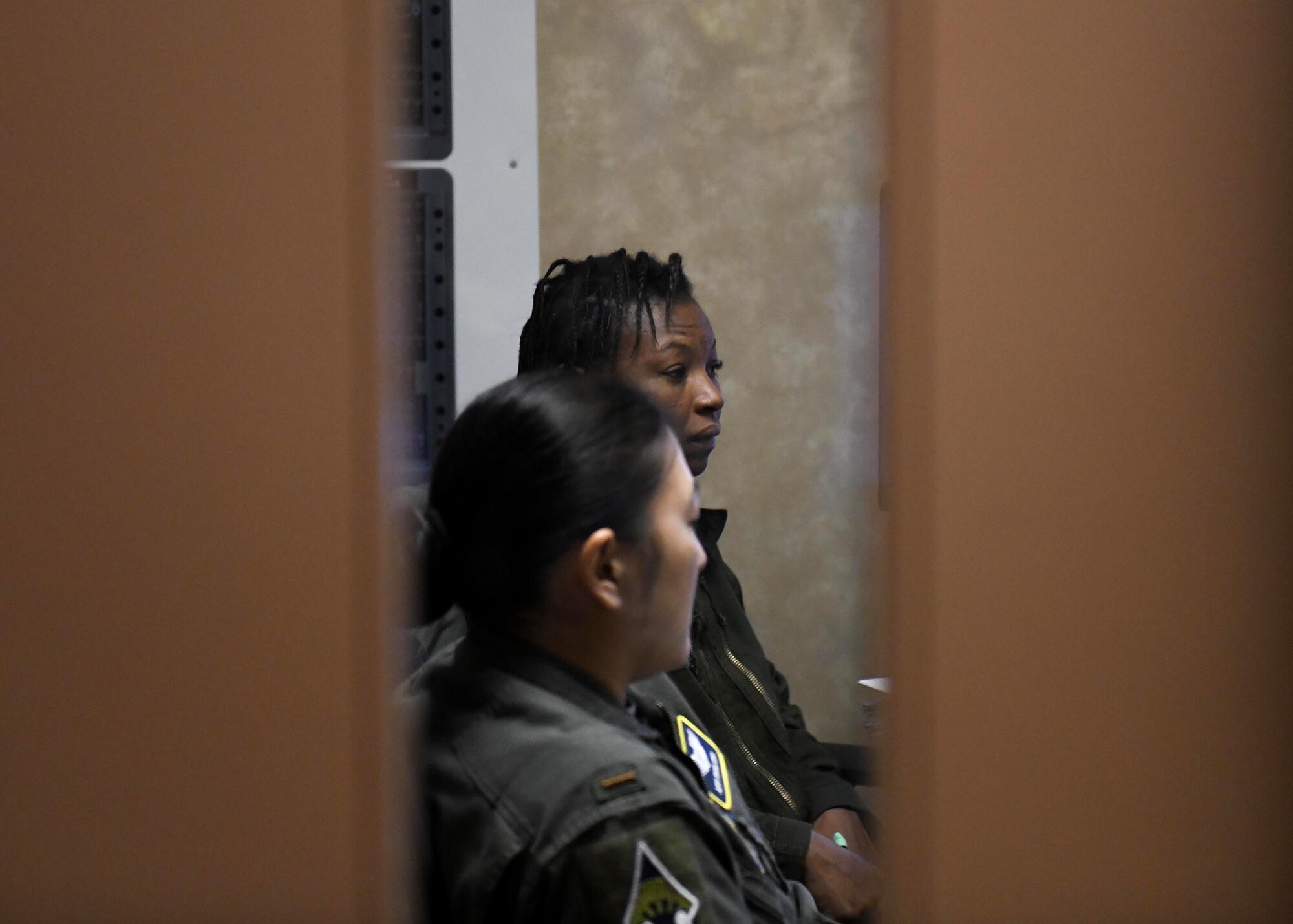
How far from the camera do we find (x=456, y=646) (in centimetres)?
87

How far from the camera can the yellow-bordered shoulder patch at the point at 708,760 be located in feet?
3.13

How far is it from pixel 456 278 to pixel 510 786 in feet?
4.06

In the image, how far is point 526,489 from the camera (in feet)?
2.63

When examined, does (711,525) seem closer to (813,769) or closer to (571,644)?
(813,769)

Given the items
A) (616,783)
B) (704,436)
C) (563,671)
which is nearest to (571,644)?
(563,671)

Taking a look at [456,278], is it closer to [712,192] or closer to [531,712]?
[712,192]

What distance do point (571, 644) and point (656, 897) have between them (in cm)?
20

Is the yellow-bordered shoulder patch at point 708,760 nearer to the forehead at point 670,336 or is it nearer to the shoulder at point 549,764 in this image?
the shoulder at point 549,764

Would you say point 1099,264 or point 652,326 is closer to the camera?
point 1099,264

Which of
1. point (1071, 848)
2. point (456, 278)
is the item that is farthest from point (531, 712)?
point (456, 278)

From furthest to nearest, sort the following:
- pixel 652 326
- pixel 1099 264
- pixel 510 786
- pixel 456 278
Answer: pixel 456 278
pixel 652 326
pixel 510 786
pixel 1099 264

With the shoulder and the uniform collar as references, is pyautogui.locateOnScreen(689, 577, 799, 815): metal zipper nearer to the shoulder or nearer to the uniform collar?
the uniform collar

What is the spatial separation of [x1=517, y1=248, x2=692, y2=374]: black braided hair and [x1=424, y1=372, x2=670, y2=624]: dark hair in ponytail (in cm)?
44

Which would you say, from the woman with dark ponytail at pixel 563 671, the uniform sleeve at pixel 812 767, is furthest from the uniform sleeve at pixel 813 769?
the woman with dark ponytail at pixel 563 671
